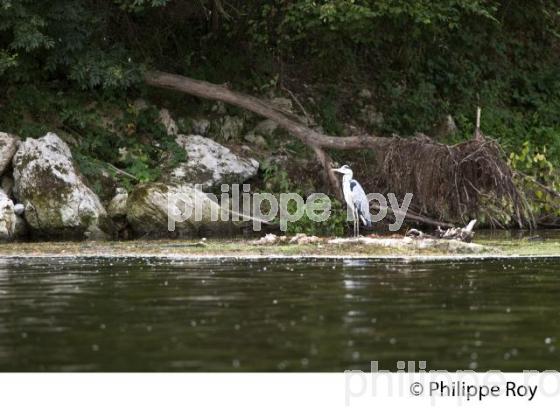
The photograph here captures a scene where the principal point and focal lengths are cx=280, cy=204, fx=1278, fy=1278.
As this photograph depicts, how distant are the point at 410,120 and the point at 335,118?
1984 mm

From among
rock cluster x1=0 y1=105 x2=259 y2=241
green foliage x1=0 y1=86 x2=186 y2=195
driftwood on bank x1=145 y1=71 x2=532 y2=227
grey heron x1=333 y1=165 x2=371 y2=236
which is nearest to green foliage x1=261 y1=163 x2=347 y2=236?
driftwood on bank x1=145 y1=71 x2=532 y2=227

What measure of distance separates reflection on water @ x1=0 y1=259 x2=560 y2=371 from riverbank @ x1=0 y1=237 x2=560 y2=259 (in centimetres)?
164

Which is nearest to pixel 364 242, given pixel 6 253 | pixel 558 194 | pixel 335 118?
pixel 6 253

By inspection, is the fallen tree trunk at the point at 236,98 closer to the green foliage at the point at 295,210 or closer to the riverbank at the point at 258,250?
the green foliage at the point at 295,210

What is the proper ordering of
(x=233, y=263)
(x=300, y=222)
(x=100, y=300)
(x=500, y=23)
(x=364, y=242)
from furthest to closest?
(x=500, y=23), (x=300, y=222), (x=364, y=242), (x=233, y=263), (x=100, y=300)

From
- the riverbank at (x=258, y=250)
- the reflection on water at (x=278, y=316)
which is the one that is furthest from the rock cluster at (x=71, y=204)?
the reflection on water at (x=278, y=316)

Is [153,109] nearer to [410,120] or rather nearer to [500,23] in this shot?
[410,120]

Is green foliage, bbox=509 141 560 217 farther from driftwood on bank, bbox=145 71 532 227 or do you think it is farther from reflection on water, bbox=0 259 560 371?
reflection on water, bbox=0 259 560 371

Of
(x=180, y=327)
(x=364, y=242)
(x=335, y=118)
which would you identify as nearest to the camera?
(x=180, y=327)

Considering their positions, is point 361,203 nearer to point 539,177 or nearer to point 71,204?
point 71,204

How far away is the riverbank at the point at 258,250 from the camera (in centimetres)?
1961

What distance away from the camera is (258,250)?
20469 millimetres

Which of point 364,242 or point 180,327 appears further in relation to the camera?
point 364,242

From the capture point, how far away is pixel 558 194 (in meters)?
26.7
